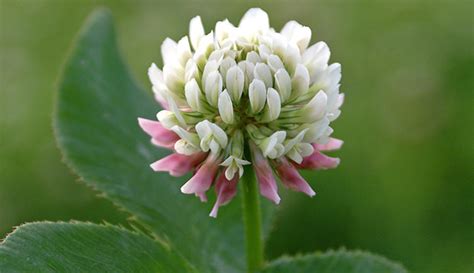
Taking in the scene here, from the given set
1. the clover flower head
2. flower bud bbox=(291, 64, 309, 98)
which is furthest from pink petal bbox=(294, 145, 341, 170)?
flower bud bbox=(291, 64, 309, 98)

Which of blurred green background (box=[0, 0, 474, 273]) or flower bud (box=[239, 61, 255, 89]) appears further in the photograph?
blurred green background (box=[0, 0, 474, 273])

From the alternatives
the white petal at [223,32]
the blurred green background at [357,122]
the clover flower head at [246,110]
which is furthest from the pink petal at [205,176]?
the blurred green background at [357,122]

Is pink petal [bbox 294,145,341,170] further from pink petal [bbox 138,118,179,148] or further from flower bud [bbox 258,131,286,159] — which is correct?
pink petal [bbox 138,118,179,148]

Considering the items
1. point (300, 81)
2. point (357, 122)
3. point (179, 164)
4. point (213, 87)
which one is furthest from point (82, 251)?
point (357, 122)

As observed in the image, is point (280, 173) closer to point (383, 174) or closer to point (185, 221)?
point (185, 221)

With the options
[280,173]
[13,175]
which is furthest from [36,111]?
[280,173]

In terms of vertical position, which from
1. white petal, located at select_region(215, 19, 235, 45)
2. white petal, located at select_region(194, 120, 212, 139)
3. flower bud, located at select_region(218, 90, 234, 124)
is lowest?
white petal, located at select_region(194, 120, 212, 139)
